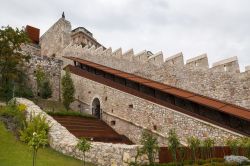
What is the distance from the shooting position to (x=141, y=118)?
17.1m

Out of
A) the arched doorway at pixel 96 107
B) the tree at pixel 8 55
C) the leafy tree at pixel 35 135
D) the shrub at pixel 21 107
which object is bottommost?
the leafy tree at pixel 35 135

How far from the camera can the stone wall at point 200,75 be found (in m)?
14.9

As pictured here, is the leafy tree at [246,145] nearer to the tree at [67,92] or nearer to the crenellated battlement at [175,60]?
the crenellated battlement at [175,60]

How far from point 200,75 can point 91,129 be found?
696cm

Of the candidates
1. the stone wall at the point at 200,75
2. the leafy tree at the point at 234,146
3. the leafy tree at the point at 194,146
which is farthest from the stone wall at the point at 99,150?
the stone wall at the point at 200,75

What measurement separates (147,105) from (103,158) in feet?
20.2

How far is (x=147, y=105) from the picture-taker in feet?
55.5

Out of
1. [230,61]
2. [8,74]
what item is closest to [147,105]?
[230,61]

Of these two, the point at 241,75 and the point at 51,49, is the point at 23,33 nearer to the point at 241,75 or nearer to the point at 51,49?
the point at 51,49

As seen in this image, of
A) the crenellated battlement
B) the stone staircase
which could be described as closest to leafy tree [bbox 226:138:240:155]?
the crenellated battlement

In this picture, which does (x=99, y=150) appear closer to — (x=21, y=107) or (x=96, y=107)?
(x=21, y=107)

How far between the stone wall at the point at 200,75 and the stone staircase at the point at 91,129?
4842mm

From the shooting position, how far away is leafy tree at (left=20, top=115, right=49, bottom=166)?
9.16 meters

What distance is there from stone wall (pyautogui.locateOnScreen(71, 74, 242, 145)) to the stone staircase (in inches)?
28.3
